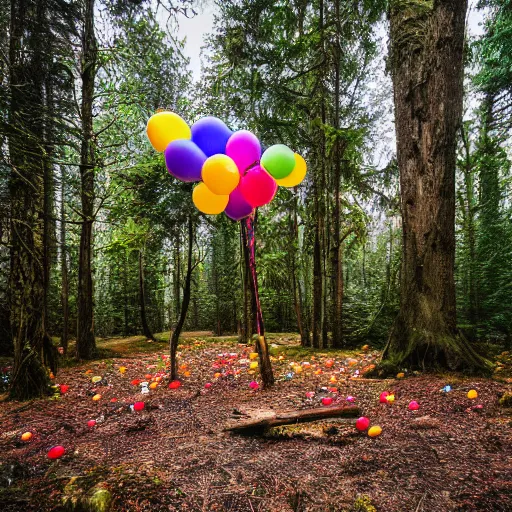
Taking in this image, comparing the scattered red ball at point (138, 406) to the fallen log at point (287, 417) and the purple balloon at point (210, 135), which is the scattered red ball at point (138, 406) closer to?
the fallen log at point (287, 417)

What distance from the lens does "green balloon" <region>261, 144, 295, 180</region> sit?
3.20 m

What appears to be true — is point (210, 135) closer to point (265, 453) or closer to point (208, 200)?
point (208, 200)

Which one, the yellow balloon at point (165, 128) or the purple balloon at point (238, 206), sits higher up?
the yellow balloon at point (165, 128)

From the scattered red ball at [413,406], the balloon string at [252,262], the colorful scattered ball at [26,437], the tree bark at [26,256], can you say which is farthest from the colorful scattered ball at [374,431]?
the tree bark at [26,256]

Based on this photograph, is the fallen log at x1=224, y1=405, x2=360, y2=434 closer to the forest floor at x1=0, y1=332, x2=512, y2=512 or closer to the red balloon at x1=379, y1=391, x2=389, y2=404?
the forest floor at x1=0, y1=332, x2=512, y2=512

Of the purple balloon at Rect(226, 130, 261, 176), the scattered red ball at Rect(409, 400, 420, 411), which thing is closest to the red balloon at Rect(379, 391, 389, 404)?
the scattered red ball at Rect(409, 400, 420, 411)

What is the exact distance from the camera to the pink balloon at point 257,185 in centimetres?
323

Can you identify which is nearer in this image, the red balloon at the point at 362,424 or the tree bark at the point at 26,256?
the red balloon at the point at 362,424

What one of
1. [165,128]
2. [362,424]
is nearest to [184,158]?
[165,128]

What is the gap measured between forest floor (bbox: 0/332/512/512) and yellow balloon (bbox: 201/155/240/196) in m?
2.14

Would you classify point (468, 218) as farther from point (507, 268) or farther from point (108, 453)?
point (108, 453)

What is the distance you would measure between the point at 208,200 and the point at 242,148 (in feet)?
2.25

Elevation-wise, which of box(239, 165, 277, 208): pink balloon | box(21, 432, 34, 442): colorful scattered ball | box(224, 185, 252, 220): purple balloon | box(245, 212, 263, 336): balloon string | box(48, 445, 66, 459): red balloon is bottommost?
box(21, 432, 34, 442): colorful scattered ball

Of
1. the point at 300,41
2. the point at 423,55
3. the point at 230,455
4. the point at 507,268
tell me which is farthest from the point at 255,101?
the point at 230,455
